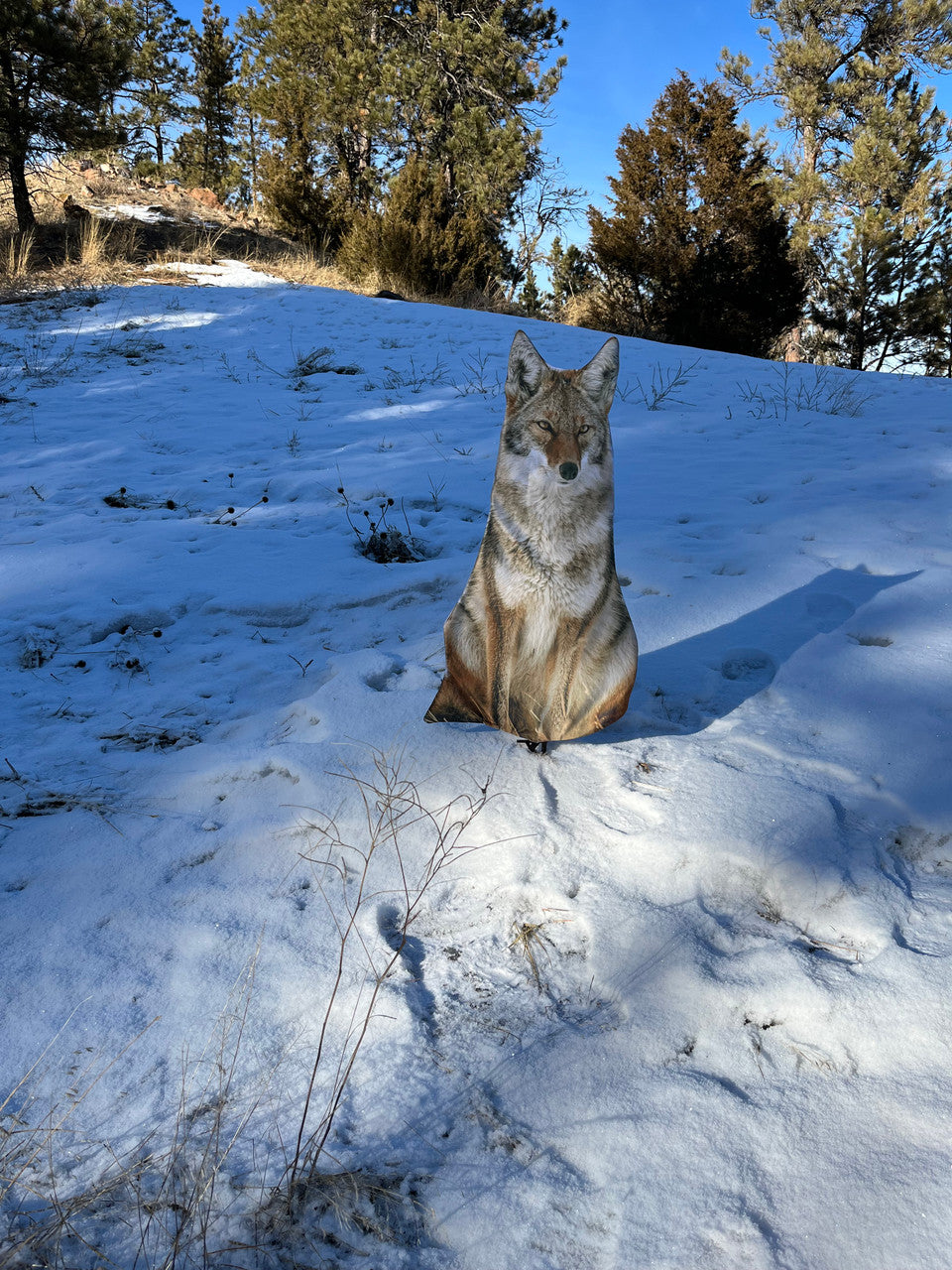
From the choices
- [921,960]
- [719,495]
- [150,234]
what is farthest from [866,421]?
[150,234]

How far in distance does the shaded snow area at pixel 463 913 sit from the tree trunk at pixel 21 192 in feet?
34.0

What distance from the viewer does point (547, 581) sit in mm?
2191

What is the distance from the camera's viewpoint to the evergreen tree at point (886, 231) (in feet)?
51.1

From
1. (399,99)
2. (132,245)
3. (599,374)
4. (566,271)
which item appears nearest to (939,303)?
(566,271)

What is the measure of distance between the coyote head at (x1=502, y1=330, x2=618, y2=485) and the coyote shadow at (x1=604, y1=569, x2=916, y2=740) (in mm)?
1032

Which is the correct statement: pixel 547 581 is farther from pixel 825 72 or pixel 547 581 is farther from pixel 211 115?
pixel 211 115

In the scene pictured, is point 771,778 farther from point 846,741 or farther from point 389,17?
point 389,17

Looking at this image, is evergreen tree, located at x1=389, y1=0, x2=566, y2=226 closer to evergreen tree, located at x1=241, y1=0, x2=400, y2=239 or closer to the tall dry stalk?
evergreen tree, located at x1=241, y1=0, x2=400, y2=239

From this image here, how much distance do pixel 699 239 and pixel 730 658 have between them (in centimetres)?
1496

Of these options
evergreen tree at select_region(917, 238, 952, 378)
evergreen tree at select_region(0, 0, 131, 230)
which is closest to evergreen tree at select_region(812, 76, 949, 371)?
evergreen tree at select_region(917, 238, 952, 378)

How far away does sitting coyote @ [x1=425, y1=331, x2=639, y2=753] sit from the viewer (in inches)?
83.0

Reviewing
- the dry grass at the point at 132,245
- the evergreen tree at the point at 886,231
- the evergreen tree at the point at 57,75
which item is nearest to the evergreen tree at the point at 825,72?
the evergreen tree at the point at 886,231

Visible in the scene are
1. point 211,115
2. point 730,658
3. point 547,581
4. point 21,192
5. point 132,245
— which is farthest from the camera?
point 211,115

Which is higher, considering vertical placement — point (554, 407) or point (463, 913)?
point (554, 407)
